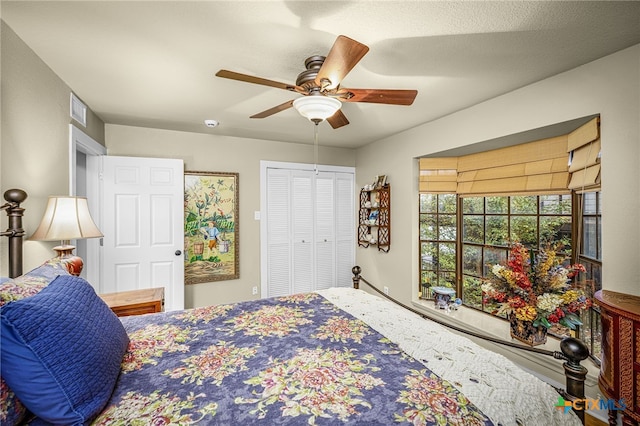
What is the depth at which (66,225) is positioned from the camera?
1721 mm

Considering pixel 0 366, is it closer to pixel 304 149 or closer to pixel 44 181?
pixel 44 181

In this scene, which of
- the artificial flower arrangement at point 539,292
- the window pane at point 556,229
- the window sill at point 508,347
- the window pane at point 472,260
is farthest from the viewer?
→ the window pane at point 472,260

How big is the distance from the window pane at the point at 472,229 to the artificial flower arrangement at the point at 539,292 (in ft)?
3.49

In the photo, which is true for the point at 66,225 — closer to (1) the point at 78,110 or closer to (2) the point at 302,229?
(1) the point at 78,110

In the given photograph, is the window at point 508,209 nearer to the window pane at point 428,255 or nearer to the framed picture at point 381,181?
the window pane at point 428,255

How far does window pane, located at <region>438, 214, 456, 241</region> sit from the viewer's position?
3408 mm

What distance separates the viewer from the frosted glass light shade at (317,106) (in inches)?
62.6

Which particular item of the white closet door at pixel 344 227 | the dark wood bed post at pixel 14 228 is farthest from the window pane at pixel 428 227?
the dark wood bed post at pixel 14 228

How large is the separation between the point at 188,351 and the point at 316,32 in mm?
1776

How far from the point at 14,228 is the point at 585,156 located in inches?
142

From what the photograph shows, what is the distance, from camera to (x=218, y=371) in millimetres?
1164

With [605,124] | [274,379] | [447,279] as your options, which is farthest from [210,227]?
[605,124]

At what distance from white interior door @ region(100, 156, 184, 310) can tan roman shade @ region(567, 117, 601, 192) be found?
12.3 feet

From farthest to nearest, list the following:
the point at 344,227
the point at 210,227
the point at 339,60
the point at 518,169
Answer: the point at 344,227, the point at 210,227, the point at 518,169, the point at 339,60
